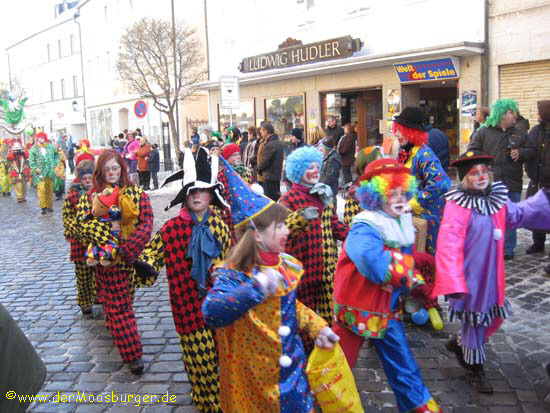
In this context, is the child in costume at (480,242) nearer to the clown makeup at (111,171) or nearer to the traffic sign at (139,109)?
the clown makeup at (111,171)

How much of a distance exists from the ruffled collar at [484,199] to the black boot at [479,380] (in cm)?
110

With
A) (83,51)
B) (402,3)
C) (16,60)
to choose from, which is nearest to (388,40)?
(402,3)

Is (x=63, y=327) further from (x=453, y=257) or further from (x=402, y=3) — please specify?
(x=402, y=3)

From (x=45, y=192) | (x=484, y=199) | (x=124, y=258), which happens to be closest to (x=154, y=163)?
(x=45, y=192)

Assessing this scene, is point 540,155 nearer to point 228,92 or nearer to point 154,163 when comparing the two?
point 228,92

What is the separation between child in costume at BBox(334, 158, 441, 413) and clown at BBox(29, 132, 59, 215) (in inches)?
482

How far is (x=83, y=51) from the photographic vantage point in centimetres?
4638

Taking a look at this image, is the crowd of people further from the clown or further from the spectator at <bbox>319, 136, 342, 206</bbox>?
the clown

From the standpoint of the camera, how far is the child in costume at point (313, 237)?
4336 mm

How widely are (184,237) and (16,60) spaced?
69138mm

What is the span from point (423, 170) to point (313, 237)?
55.7 inches

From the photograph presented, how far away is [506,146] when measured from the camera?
7645mm

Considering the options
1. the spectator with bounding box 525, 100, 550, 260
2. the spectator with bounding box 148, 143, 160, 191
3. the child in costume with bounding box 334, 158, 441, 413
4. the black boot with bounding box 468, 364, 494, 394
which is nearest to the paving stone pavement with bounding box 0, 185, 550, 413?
the black boot with bounding box 468, 364, 494, 394

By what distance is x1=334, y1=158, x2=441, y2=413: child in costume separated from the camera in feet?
10.6
